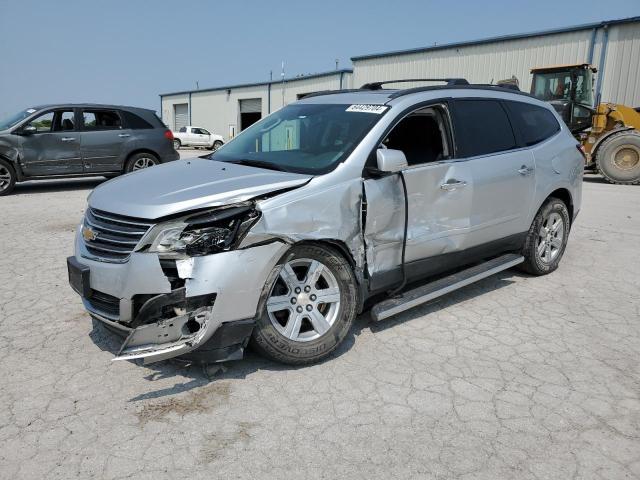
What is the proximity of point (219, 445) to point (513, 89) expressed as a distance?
4.44 metres

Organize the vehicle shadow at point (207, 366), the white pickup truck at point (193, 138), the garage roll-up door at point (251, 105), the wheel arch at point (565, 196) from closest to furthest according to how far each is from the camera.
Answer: the vehicle shadow at point (207, 366), the wheel arch at point (565, 196), the white pickup truck at point (193, 138), the garage roll-up door at point (251, 105)

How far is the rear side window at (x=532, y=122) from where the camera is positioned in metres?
5.05

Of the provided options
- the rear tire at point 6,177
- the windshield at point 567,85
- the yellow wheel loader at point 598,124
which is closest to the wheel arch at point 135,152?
the rear tire at point 6,177

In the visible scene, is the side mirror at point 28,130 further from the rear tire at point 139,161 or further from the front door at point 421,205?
the front door at point 421,205

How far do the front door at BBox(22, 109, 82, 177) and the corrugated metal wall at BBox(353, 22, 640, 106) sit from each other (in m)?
14.1

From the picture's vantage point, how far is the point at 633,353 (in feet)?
12.3

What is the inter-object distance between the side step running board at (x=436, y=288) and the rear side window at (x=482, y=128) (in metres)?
1.04

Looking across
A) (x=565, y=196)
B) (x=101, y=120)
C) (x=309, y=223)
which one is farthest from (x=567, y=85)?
(x=309, y=223)

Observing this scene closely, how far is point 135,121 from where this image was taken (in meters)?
11.5

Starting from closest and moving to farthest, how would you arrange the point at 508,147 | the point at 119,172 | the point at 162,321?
1. the point at 162,321
2. the point at 508,147
3. the point at 119,172

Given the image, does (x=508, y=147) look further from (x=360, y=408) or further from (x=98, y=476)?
(x=98, y=476)

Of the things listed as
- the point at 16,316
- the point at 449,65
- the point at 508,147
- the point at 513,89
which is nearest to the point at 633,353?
the point at 508,147

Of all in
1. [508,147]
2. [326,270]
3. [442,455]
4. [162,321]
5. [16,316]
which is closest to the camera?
[442,455]

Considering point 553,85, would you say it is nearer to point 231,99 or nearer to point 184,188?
point 184,188
